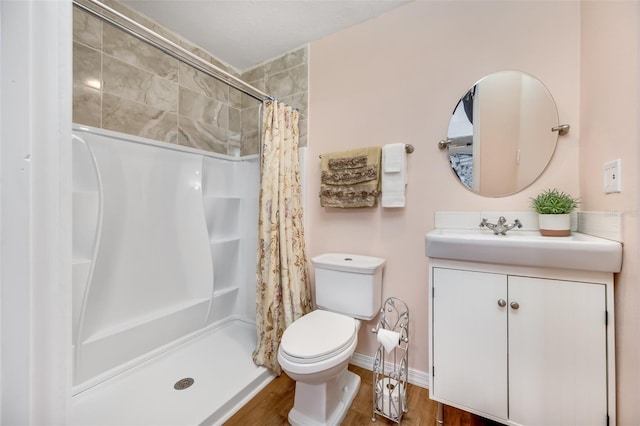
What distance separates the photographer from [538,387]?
1.05 meters

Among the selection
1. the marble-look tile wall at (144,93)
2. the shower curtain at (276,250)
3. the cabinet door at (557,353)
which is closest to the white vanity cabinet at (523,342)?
the cabinet door at (557,353)

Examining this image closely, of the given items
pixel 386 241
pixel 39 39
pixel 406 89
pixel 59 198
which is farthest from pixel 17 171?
pixel 406 89

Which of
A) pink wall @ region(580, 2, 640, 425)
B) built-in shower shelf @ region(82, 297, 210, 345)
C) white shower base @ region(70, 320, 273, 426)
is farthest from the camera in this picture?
built-in shower shelf @ region(82, 297, 210, 345)

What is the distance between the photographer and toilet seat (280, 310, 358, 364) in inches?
46.4

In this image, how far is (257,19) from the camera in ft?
5.85

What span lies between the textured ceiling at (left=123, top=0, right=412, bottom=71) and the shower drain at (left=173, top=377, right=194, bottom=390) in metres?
2.36

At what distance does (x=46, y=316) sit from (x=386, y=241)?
1585mm

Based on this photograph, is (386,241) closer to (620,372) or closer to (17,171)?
(620,372)

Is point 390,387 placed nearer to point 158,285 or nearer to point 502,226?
point 502,226

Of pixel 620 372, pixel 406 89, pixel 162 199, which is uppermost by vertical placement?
A: pixel 406 89

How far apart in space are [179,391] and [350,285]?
44.3 inches

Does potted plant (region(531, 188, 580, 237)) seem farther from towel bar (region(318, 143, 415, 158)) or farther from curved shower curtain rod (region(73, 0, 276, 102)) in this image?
curved shower curtain rod (region(73, 0, 276, 102))

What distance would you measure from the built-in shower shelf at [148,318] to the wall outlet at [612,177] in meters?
2.38

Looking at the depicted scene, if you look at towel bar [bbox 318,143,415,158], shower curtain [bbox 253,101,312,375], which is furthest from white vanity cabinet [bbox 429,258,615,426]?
shower curtain [bbox 253,101,312,375]
